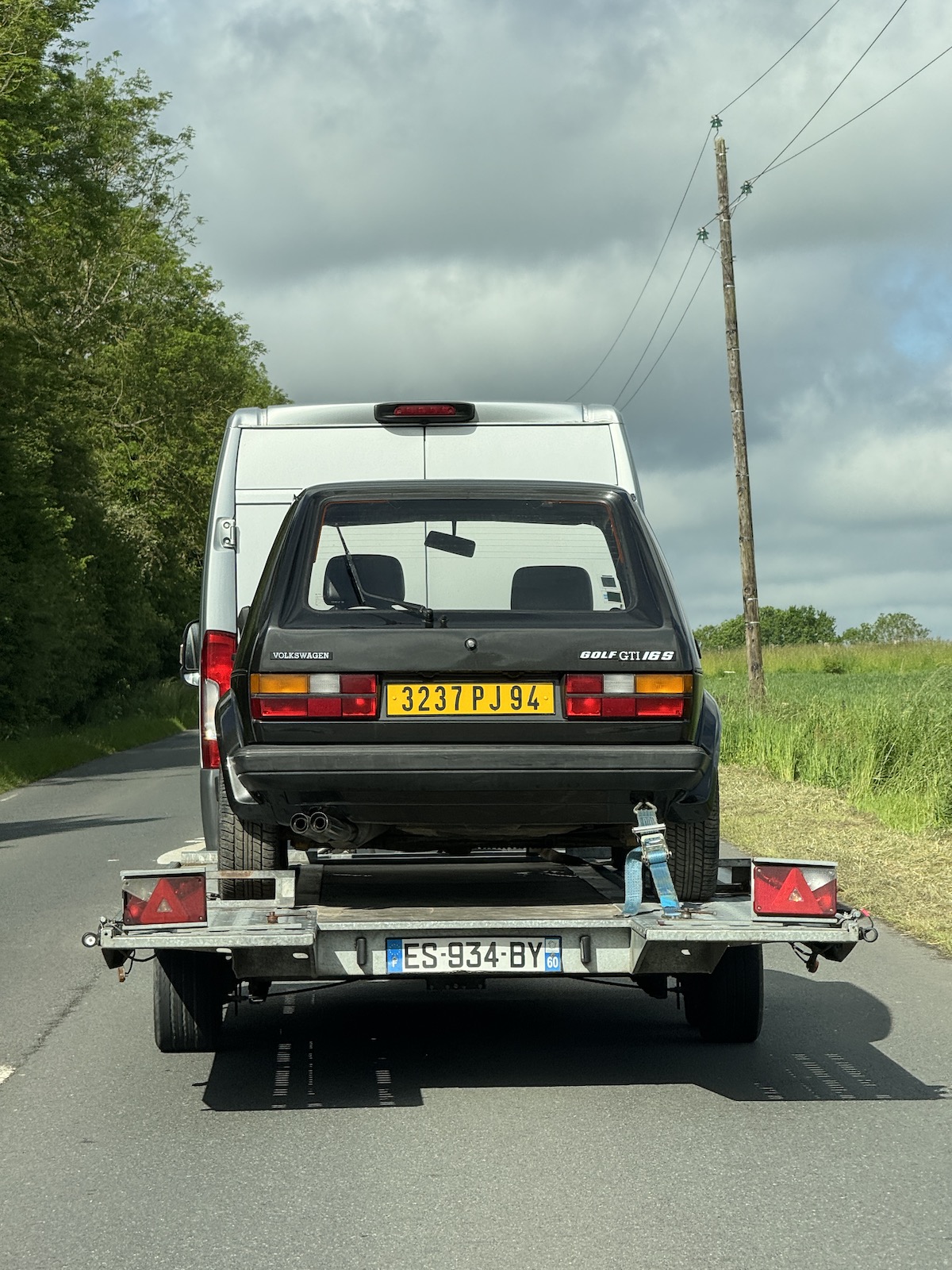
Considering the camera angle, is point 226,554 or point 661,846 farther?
point 226,554

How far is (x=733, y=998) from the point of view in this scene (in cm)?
669

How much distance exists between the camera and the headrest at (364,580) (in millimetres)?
6062

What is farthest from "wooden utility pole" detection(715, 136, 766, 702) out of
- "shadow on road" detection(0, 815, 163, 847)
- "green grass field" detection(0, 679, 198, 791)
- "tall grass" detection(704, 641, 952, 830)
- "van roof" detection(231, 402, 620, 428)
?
"van roof" detection(231, 402, 620, 428)

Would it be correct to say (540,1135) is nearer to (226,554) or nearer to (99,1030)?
(99,1030)

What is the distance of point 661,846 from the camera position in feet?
18.8

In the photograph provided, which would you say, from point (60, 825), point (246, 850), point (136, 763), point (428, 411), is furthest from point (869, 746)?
point (136, 763)

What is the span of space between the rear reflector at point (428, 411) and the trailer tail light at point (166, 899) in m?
3.31

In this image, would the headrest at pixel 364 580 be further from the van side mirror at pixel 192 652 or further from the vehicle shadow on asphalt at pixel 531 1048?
the vehicle shadow on asphalt at pixel 531 1048

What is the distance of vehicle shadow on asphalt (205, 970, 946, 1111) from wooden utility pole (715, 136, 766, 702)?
21.6 meters

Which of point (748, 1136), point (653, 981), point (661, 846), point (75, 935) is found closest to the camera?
point (748, 1136)

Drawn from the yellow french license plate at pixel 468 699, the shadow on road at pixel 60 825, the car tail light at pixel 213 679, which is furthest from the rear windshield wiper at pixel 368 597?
the shadow on road at pixel 60 825

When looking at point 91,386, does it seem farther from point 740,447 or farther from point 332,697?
point 332,697

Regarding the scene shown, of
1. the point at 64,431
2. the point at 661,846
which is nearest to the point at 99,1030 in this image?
the point at 661,846

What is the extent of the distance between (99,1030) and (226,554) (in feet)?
7.40
